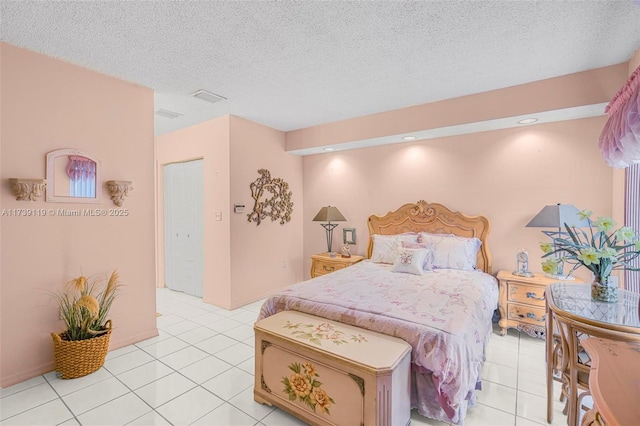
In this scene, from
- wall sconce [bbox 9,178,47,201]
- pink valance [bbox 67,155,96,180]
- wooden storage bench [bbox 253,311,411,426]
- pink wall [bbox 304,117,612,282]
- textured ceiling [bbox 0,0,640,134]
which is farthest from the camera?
pink wall [bbox 304,117,612,282]

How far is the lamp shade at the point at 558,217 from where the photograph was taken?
2828 millimetres

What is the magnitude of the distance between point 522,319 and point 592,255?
5.16 feet

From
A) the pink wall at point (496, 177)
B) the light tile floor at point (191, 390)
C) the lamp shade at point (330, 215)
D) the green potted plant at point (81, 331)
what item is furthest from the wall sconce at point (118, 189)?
the pink wall at point (496, 177)

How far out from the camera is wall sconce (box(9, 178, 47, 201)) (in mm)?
2246

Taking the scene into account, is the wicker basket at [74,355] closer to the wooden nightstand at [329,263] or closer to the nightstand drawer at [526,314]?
the wooden nightstand at [329,263]

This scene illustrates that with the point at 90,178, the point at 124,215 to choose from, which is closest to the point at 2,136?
the point at 90,178

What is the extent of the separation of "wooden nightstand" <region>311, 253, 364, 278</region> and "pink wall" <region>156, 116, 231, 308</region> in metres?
1.32

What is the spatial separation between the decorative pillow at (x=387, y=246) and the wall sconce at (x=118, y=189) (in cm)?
302

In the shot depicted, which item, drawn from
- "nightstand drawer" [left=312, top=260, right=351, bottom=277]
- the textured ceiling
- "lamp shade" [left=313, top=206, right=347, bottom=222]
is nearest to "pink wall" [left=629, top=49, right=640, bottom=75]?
the textured ceiling

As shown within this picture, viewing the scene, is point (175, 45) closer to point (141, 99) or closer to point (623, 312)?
point (141, 99)

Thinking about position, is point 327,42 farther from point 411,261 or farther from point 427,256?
point 427,256

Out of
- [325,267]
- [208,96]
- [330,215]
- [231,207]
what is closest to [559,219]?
[330,215]

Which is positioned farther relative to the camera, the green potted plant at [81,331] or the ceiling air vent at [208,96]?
the ceiling air vent at [208,96]

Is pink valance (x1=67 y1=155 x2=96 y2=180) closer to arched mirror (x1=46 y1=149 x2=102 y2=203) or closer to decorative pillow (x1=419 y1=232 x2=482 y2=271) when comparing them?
arched mirror (x1=46 y1=149 x2=102 y2=203)
